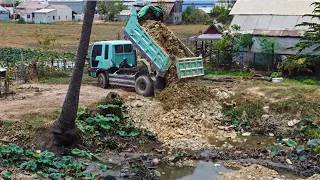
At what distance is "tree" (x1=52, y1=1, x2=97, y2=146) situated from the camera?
1026 cm

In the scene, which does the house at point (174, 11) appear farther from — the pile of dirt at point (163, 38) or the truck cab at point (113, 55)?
the pile of dirt at point (163, 38)

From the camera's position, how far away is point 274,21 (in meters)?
24.8

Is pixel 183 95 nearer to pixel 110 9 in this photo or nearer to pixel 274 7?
pixel 274 7

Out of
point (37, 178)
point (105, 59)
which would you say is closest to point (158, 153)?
point (37, 178)

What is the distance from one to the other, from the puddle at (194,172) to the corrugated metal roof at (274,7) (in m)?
16.5

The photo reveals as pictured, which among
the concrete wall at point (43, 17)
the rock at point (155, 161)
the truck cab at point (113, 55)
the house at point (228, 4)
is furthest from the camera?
the concrete wall at point (43, 17)

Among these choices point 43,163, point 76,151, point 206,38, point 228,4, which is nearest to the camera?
point 43,163

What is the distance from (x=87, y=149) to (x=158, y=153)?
1.96m

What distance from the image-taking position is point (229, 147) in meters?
12.1

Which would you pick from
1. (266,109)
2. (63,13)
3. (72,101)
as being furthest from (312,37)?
(63,13)

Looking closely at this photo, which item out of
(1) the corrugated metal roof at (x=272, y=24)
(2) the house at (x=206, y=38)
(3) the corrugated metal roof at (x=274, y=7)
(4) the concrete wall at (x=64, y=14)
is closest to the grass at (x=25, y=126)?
(2) the house at (x=206, y=38)

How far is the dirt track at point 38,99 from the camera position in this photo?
1311 centimetres

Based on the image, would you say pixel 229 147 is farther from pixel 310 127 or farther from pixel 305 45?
pixel 305 45

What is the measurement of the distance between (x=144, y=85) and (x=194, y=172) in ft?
19.9
